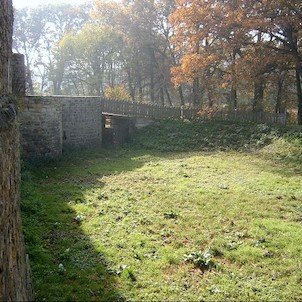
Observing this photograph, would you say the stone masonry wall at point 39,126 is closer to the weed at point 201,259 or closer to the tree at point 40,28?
the weed at point 201,259

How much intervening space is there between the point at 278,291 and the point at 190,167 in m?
7.66

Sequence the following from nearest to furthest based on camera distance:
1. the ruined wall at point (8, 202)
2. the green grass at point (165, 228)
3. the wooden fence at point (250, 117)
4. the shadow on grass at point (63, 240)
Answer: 1. the ruined wall at point (8, 202)
2. the shadow on grass at point (63, 240)
3. the green grass at point (165, 228)
4. the wooden fence at point (250, 117)

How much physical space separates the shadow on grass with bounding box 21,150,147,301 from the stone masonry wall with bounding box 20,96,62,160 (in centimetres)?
90

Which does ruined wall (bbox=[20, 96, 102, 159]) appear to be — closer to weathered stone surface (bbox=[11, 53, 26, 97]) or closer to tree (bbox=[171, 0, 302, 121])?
weathered stone surface (bbox=[11, 53, 26, 97])

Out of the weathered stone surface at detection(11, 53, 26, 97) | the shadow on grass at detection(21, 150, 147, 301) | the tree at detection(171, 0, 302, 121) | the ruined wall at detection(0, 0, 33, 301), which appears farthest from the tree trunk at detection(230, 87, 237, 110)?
the ruined wall at detection(0, 0, 33, 301)

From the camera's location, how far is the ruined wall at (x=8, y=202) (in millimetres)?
3146

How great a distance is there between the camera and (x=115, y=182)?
1052 centimetres

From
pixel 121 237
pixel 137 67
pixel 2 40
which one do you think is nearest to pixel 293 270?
pixel 121 237

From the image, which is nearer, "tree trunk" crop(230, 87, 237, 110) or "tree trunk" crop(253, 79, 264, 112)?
"tree trunk" crop(253, 79, 264, 112)

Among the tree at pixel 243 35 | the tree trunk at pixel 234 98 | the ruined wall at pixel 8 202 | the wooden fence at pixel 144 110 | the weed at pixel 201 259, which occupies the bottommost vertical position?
the weed at pixel 201 259

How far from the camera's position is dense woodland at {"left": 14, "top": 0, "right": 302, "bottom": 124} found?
51.3 ft

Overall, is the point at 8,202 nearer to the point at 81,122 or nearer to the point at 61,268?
the point at 61,268

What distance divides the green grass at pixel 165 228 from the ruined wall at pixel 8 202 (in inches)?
47.6

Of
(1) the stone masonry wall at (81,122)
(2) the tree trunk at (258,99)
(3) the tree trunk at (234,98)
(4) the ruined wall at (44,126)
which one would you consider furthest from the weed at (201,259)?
(3) the tree trunk at (234,98)
